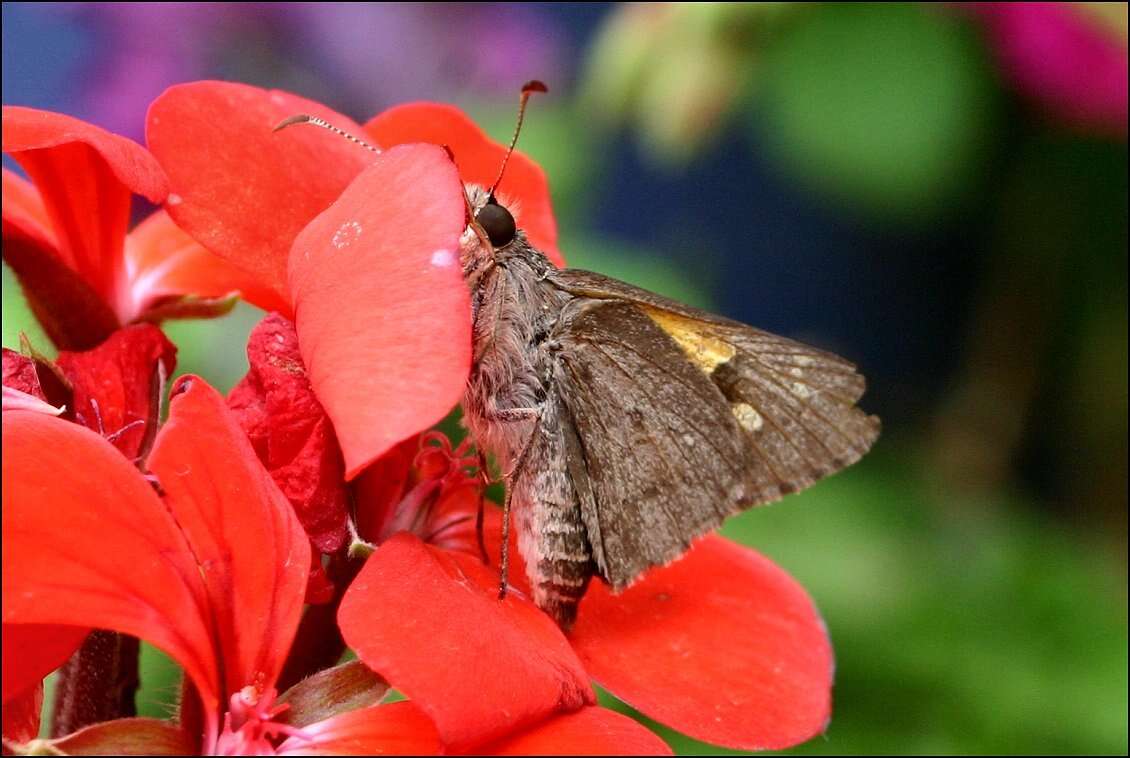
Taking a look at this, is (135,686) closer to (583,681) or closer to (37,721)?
(37,721)

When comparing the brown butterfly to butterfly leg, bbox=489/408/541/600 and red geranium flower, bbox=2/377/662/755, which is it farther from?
red geranium flower, bbox=2/377/662/755

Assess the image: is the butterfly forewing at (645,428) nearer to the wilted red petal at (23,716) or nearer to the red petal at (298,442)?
the red petal at (298,442)

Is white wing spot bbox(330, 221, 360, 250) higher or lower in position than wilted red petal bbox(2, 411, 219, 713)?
higher

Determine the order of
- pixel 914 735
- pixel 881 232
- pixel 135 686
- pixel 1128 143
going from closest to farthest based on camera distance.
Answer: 1. pixel 135 686
2. pixel 914 735
3. pixel 1128 143
4. pixel 881 232

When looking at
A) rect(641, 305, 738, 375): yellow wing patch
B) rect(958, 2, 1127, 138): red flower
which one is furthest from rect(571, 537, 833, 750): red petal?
rect(958, 2, 1127, 138): red flower

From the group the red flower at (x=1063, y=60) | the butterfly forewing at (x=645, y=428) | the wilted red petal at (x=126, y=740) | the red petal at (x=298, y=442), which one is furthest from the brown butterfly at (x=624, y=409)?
the red flower at (x=1063, y=60)

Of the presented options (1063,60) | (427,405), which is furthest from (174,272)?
(1063,60)

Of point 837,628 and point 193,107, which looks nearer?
point 193,107

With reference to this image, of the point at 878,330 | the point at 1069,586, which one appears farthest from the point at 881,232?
the point at 1069,586
